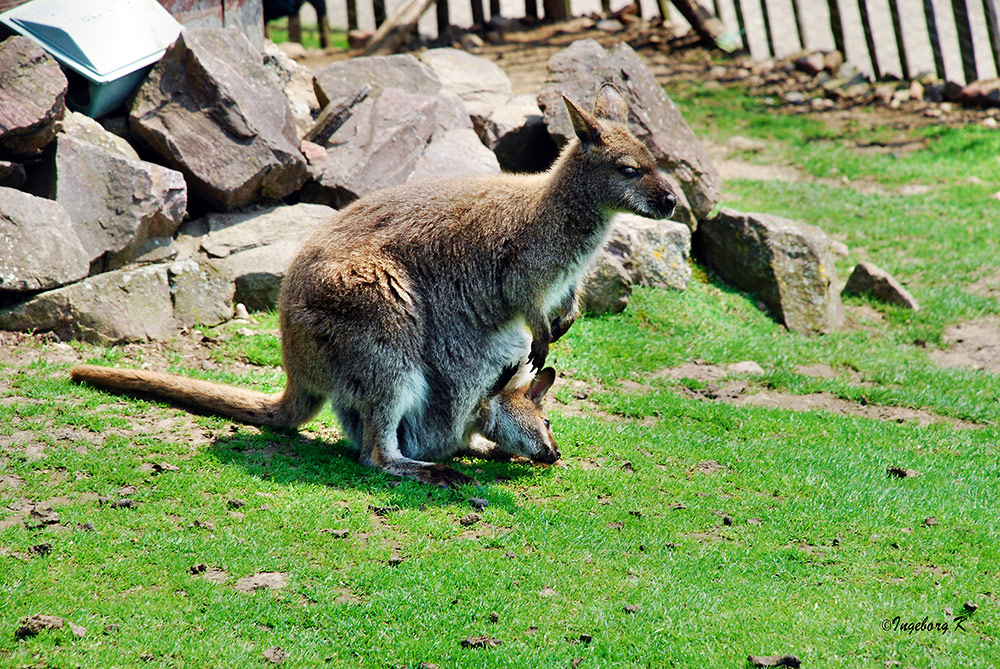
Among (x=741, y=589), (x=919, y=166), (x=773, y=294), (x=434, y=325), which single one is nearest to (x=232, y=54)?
(x=434, y=325)

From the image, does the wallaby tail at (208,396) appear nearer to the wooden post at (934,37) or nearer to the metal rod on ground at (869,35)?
the metal rod on ground at (869,35)

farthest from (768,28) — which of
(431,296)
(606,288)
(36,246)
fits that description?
(36,246)

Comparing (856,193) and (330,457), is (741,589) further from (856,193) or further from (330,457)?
(856,193)

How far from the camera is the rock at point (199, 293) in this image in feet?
25.5

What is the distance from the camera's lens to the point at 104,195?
7492mm

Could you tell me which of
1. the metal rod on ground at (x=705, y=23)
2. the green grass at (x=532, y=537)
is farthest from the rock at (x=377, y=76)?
the metal rod on ground at (x=705, y=23)

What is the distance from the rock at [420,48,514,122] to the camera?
1137cm

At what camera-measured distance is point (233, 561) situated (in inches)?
185

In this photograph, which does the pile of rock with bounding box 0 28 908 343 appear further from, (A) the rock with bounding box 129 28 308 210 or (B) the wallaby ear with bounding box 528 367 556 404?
(B) the wallaby ear with bounding box 528 367 556 404

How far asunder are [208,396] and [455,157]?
4.42 m

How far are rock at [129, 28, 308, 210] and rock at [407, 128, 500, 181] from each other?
1.37 meters

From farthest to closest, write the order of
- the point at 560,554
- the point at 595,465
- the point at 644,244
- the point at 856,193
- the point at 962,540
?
1. the point at 856,193
2. the point at 644,244
3. the point at 595,465
4. the point at 962,540
5. the point at 560,554

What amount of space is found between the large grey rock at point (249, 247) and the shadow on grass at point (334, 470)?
2.31 m

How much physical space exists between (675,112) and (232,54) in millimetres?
5121
